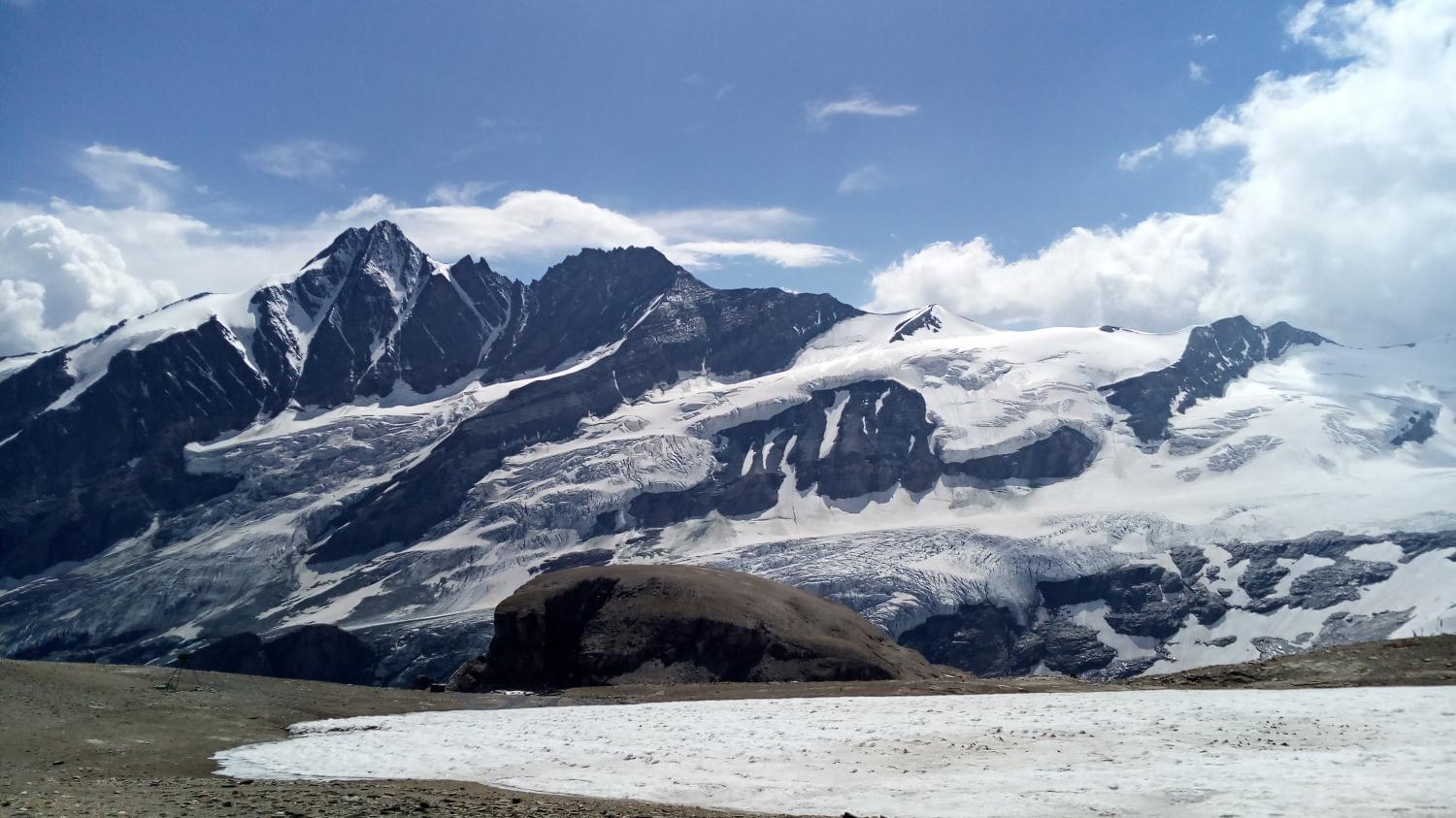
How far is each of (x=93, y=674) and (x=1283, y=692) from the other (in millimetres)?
42102

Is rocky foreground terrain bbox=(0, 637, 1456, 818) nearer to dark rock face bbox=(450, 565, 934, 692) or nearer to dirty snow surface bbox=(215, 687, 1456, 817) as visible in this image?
dirty snow surface bbox=(215, 687, 1456, 817)

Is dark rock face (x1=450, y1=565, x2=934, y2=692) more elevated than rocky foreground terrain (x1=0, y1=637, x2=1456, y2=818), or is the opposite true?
rocky foreground terrain (x1=0, y1=637, x2=1456, y2=818)

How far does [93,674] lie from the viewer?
41.1m

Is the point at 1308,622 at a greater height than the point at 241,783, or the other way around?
the point at 241,783

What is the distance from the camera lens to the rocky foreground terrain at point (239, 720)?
71.2 feet

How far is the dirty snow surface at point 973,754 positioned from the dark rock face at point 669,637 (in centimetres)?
3369

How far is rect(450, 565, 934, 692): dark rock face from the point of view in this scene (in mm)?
71312

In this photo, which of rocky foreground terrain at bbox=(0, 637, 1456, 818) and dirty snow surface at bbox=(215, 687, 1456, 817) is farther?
rocky foreground terrain at bbox=(0, 637, 1456, 818)

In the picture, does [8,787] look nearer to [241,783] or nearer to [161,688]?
[241,783]

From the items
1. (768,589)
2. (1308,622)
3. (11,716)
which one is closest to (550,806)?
(11,716)

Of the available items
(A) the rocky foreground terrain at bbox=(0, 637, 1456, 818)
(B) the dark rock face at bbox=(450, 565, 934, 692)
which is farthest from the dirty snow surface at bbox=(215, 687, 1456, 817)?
(B) the dark rock face at bbox=(450, 565, 934, 692)

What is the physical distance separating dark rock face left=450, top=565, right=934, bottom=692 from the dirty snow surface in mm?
33687

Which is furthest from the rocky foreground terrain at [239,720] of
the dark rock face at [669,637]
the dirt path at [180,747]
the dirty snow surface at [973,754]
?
the dark rock face at [669,637]

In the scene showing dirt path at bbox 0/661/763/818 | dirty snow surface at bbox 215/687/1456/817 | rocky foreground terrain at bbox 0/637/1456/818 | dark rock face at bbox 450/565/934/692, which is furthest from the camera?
dark rock face at bbox 450/565/934/692
